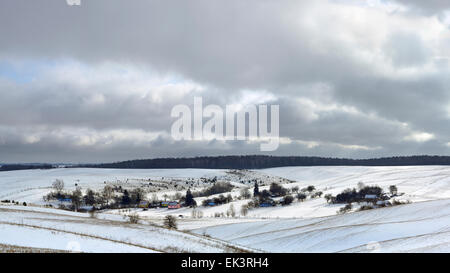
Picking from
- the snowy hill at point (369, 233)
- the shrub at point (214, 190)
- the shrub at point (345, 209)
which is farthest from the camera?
the shrub at point (214, 190)

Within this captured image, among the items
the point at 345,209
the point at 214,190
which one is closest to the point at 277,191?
the point at 214,190

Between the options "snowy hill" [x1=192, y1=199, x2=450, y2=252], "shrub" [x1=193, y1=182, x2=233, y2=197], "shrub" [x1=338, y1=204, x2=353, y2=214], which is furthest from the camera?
"shrub" [x1=193, y1=182, x2=233, y2=197]

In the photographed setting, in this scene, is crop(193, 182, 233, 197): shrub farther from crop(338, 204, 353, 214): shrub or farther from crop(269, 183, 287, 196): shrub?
crop(338, 204, 353, 214): shrub

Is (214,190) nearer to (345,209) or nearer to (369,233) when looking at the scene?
(345,209)

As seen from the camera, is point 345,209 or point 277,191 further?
point 277,191

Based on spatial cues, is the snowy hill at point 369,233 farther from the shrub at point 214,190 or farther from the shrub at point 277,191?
the shrub at point 214,190

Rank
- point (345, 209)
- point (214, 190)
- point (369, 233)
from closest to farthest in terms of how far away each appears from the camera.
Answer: point (369, 233), point (345, 209), point (214, 190)

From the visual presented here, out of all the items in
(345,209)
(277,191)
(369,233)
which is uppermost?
(369,233)

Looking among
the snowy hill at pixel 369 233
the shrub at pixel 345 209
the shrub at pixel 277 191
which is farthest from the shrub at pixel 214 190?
the snowy hill at pixel 369 233

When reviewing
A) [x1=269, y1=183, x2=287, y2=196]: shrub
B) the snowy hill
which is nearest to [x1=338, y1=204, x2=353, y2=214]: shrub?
the snowy hill
